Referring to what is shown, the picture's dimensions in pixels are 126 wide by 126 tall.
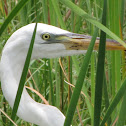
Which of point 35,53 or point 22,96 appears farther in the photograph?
point 35,53

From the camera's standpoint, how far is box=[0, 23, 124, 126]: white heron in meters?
1.31

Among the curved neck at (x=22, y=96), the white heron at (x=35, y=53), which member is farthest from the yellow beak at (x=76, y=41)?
the curved neck at (x=22, y=96)

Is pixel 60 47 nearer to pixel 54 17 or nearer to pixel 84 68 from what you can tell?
pixel 54 17

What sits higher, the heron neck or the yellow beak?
the yellow beak

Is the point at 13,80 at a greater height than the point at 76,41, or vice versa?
the point at 76,41

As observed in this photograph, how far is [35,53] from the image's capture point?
1.47 meters

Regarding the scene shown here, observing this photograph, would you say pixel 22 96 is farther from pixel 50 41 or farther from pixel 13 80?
pixel 50 41

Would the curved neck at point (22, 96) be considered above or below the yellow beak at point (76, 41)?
below

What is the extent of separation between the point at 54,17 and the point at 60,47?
261 mm

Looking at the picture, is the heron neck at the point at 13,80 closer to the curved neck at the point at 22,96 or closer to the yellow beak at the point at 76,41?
the curved neck at the point at 22,96

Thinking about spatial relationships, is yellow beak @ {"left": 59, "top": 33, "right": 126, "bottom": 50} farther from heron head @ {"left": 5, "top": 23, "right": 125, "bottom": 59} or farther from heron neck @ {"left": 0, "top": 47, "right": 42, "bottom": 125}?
heron neck @ {"left": 0, "top": 47, "right": 42, "bottom": 125}

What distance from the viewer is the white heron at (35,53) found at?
4.31 ft

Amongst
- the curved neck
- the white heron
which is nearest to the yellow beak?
the white heron

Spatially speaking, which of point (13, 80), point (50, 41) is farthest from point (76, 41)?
point (13, 80)
